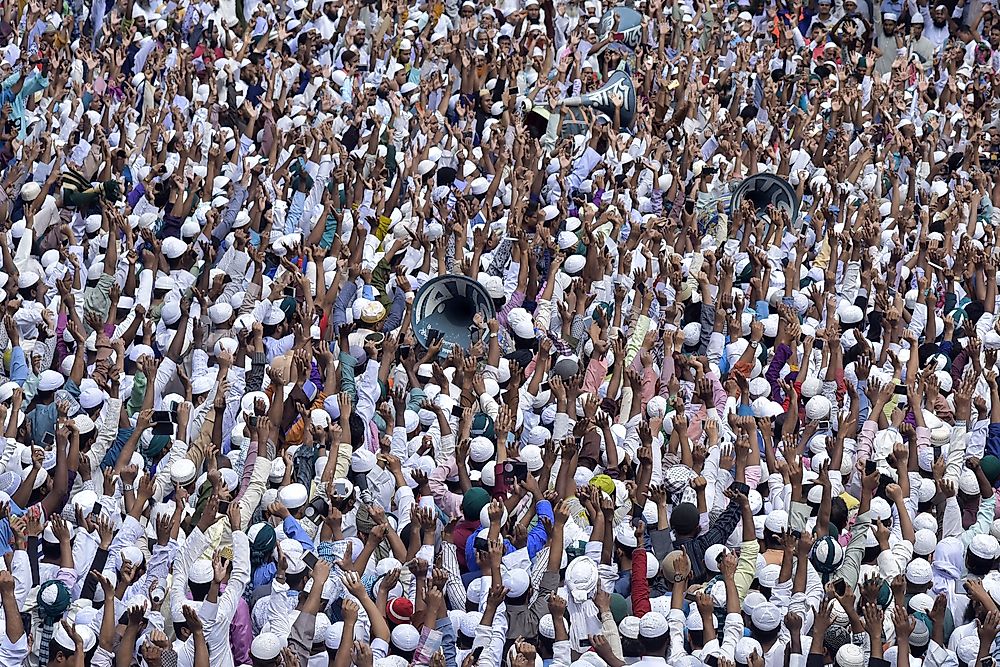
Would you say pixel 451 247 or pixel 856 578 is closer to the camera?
pixel 856 578

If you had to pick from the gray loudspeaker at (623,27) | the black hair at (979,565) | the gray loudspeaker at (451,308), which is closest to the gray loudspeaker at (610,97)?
the gray loudspeaker at (623,27)

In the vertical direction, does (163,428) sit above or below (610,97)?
below

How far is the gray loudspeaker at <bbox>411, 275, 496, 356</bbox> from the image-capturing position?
855 cm

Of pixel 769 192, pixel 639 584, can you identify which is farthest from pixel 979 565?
pixel 769 192

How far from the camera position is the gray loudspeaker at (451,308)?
337 inches

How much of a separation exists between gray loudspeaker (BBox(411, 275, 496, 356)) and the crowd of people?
0.05 meters

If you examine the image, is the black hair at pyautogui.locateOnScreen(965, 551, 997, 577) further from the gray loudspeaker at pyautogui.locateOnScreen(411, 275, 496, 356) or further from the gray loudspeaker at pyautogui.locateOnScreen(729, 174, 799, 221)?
the gray loudspeaker at pyautogui.locateOnScreen(729, 174, 799, 221)

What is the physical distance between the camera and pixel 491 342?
8.26 metres

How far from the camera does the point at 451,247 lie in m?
9.73

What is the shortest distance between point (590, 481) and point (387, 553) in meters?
1.11

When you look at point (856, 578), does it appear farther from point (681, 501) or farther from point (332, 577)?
point (332, 577)

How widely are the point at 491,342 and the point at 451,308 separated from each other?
528 mm

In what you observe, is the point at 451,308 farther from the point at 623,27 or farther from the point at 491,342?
the point at 623,27

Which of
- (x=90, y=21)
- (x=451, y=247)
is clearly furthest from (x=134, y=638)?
(x=90, y=21)
